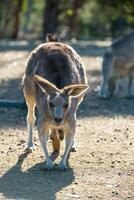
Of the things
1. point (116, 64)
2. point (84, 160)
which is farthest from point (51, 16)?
point (84, 160)

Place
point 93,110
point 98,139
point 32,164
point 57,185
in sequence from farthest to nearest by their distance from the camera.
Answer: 1. point 93,110
2. point 98,139
3. point 32,164
4. point 57,185

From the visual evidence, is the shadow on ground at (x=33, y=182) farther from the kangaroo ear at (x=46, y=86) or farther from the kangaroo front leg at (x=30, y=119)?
the kangaroo ear at (x=46, y=86)

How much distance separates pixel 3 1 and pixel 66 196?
36.8 meters

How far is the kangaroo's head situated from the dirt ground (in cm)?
75

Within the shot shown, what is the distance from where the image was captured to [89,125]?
10.3m

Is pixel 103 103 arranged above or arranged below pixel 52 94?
below

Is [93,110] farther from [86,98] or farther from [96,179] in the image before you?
[96,179]

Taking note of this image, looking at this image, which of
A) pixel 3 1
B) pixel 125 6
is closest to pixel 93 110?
pixel 125 6

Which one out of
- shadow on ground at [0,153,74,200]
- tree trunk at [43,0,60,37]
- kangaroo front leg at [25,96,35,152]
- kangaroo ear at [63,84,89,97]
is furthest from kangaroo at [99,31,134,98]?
tree trunk at [43,0,60,37]

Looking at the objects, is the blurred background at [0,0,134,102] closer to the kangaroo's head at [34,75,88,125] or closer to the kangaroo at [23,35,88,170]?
the kangaroo at [23,35,88,170]

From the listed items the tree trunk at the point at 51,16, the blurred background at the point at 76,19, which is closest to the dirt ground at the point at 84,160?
the tree trunk at the point at 51,16

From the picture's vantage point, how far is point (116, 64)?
13258 mm

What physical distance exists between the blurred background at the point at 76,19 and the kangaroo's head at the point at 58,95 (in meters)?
26.6

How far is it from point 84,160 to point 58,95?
125 cm
